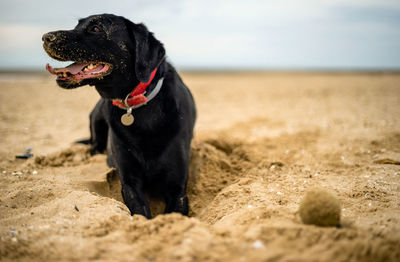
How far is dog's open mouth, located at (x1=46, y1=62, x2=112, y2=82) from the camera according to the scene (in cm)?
217

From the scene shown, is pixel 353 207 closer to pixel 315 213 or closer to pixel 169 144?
pixel 315 213

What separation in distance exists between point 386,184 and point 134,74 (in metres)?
2.29

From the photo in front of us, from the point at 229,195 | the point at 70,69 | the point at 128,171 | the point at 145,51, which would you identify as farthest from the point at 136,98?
the point at 229,195

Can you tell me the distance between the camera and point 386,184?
97.8 inches

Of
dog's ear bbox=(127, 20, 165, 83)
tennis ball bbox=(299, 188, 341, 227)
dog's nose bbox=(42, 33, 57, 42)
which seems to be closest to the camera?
tennis ball bbox=(299, 188, 341, 227)

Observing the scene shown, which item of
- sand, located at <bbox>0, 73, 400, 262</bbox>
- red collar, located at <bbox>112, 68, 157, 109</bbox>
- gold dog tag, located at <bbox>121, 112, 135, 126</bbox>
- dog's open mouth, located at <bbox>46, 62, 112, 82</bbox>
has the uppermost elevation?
dog's open mouth, located at <bbox>46, 62, 112, 82</bbox>

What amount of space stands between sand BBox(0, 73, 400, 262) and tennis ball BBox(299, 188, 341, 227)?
0.05m

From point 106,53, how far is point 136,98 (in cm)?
41

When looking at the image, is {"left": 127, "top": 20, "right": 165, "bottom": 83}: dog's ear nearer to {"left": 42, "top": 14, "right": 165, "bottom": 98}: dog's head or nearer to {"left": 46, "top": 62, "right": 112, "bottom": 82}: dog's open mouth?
{"left": 42, "top": 14, "right": 165, "bottom": 98}: dog's head

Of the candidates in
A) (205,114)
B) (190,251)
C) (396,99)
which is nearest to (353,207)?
(190,251)

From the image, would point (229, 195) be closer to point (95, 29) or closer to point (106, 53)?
point (106, 53)

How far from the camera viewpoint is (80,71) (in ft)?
7.32

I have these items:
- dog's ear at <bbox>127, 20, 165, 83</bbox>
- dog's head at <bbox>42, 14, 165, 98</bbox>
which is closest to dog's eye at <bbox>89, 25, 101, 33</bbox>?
dog's head at <bbox>42, 14, 165, 98</bbox>

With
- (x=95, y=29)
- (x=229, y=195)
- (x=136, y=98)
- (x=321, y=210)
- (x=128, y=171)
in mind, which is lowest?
(x=229, y=195)
